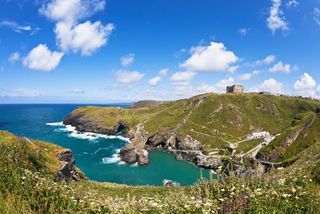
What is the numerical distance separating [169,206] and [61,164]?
99.0 ft

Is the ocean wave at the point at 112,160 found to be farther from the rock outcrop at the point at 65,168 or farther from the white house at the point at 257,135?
the rock outcrop at the point at 65,168

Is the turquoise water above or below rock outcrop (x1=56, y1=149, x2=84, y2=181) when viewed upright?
below

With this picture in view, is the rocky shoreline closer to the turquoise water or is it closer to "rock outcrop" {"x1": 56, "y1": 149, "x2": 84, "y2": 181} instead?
the turquoise water

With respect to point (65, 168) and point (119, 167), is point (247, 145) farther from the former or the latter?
point (65, 168)

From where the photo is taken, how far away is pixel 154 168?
11738cm

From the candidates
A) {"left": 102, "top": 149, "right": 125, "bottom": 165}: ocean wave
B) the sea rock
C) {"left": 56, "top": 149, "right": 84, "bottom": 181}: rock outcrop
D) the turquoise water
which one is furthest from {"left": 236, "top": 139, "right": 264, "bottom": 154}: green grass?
{"left": 56, "top": 149, "right": 84, "bottom": 181}: rock outcrop

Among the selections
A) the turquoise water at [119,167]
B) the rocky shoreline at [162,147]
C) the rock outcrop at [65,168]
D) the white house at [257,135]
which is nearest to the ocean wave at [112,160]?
the turquoise water at [119,167]

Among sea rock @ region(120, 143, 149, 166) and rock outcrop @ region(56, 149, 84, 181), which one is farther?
sea rock @ region(120, 143, 149, 166)

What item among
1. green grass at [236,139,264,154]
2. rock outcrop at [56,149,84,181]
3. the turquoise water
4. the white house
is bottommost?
the turquoise water

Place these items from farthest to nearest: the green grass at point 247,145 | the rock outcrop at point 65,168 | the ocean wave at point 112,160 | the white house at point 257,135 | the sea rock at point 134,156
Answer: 1. the white house at point 257,135
2. the green grass at point 247,145
3. the ocean wave at point 112,160
4. the sea rock at point 134,156
5. the rock outcrop at point 65,168

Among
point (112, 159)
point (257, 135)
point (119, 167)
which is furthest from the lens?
point (257, 135)

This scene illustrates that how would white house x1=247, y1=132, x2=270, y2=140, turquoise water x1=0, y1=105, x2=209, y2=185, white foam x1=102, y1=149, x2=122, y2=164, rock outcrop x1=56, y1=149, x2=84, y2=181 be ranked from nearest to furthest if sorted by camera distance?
rock outcrop x1=56, y1=149, x2=84, y2=181
turquoise water x1=0, y1=105, x2=209, y2=185
white foam x1=102, y1=149, x2=122, y2=164
white house x1=247, y1=132, x2=270, y2=140

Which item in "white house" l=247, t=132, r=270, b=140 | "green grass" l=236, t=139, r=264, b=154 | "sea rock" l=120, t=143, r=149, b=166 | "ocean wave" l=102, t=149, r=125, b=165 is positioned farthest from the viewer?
"white house" l=247, t=132, r=270, b=140

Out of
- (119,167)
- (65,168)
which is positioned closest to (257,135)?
(119,167)
